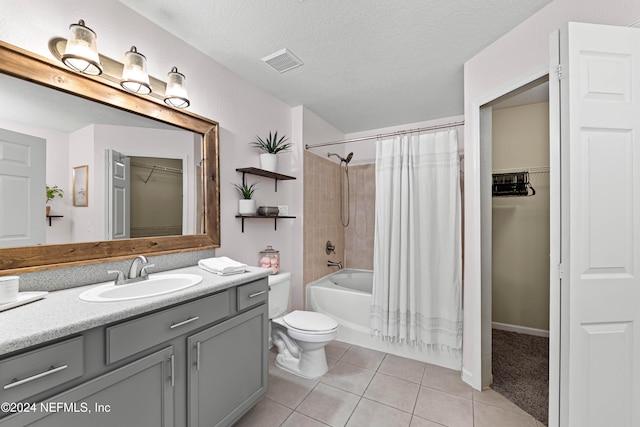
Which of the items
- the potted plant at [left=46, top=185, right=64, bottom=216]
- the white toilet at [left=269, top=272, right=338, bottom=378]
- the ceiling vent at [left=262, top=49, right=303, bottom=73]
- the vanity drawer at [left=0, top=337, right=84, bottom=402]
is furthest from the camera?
the white toilet at [left=269, top=272, right=338, bottom=378]

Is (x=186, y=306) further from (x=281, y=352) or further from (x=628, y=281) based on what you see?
(x=628, y=281)

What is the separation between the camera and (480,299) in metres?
1.95

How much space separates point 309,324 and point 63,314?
5.02 ft

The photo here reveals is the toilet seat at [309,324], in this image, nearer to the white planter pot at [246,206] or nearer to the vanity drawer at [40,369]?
the white planter pot at [246,206]

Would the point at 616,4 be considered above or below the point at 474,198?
above

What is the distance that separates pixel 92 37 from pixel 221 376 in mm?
1789

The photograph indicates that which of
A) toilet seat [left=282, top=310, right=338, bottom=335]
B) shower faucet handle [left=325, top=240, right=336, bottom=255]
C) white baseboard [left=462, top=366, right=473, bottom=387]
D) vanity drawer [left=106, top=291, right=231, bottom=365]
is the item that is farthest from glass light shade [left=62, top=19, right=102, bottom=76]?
white baseboard [left=462, top=366, right=473, bottom=387]

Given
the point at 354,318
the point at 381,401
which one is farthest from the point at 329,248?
the point at 381,401

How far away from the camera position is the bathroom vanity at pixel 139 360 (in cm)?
82

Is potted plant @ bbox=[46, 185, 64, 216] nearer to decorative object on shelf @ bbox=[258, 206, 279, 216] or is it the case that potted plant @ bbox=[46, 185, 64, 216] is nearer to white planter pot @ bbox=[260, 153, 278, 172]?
decorative object on shelf @ bbox=[258, 206, 279, 216]

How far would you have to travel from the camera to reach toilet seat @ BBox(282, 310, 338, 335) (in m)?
2.04

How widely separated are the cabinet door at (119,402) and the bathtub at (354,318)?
5.72 feet

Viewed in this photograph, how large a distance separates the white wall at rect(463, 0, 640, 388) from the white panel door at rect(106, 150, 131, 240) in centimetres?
232

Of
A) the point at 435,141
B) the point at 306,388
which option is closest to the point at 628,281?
the point at 435,141
